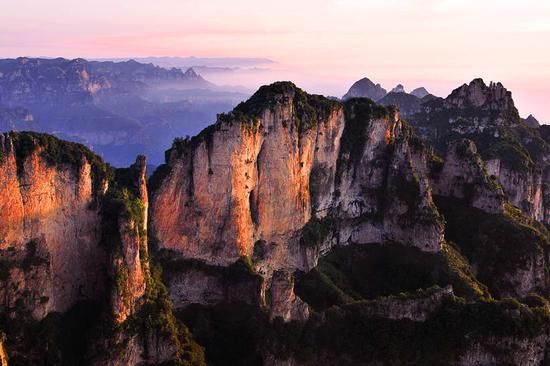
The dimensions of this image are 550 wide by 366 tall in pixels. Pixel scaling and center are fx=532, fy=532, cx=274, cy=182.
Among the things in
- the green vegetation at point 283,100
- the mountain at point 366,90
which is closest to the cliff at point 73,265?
the green vegetation at point 283,100

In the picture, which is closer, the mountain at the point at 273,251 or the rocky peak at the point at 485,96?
the mountain at the point at 273,251

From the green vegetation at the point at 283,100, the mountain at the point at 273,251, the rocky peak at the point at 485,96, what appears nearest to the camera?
the mountain at the point at 273,251


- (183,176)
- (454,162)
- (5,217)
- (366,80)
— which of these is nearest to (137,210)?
(183,176)

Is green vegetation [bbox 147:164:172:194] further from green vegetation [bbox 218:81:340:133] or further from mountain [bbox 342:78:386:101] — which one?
mountain [bbox 342:78:386:101]

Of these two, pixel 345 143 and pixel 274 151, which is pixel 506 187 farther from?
pixel 274 151

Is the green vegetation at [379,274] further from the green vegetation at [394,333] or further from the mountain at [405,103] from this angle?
the mountain at [405,103]

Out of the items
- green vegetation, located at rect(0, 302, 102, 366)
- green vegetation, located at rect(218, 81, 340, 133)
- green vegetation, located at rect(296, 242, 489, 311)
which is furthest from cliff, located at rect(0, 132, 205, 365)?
green vegetation, located at rect(296, 242, 489, 311)

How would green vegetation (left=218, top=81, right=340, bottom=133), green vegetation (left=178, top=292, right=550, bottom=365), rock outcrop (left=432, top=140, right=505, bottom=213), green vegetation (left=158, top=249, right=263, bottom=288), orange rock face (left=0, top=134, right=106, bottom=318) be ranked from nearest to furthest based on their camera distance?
1. orange rock face (left=0, top=134, right=106, bottom=318)
2. green vegetation (left=178, top=292, right=550, bottom=365)
3. green vegetation (left=158, top=249, right=263, bottom=288)
4. green vegetation (left=218, top=81, right=340, bottom=133)
5. rock outcrop (left=432, top=140, right=505, bottom=213)
